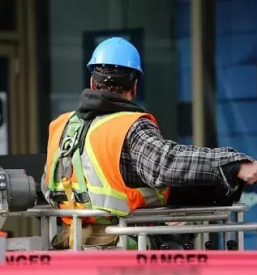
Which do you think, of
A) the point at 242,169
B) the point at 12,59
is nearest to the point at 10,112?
the point at 12,59

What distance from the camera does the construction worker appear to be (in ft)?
13.3

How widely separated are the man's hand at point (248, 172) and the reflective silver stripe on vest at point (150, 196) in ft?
1.83

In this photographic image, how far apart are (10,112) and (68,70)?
2.26 feet

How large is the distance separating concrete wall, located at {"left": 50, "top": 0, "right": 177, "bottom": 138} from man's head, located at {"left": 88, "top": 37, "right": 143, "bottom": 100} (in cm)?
366

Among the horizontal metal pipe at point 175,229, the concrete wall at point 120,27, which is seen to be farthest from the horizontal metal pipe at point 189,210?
the concrete wall at point 120,27

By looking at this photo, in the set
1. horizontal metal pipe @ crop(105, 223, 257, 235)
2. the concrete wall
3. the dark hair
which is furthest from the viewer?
the concrete wall

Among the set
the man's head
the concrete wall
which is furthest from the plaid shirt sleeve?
the concrete wall

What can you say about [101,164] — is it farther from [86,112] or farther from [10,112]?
[10,112]

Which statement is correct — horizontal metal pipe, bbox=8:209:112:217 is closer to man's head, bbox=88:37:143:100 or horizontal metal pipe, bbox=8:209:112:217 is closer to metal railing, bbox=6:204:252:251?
metal railing, bbox=6:204:252:251

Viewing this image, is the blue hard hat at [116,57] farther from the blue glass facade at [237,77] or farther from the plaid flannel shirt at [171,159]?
the blue glass facade at [237,77]

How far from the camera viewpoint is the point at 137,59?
4562 millimetres

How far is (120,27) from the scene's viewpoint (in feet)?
27.6

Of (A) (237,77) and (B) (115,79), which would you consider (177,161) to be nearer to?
(B) (115,79)

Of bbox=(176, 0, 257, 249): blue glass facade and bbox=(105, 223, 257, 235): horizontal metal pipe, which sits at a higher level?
bbox=(176, 0, 257, 249): blue glass facade
